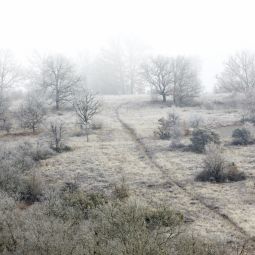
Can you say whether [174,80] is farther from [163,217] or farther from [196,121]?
[163,217]

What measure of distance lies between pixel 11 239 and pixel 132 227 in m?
4.85

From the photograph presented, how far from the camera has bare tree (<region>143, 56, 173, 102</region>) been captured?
58.4m

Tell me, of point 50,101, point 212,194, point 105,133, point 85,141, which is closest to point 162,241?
point 212,194

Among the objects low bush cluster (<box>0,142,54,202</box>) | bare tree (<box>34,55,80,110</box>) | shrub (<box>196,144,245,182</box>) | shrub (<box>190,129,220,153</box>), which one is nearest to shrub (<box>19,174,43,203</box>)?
low bush cluster (<box>0,142,54,202</box>)

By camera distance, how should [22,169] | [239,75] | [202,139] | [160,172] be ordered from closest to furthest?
[160,172], [22,169], [202,139], [239,75]

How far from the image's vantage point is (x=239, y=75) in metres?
64.8

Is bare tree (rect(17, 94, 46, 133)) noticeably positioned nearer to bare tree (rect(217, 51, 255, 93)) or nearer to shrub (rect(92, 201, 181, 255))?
shrub (rect(92, 201, 181, 255))

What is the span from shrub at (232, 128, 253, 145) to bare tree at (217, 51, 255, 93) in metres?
26.4

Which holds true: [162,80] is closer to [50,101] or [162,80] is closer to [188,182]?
[50,101]

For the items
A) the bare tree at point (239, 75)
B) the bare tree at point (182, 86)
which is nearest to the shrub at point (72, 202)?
the bare tree at point (182, 86)

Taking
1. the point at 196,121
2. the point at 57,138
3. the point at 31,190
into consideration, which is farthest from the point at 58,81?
the point at 31,190

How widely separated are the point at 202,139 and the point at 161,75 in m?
26.1

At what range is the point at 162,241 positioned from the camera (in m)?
14.2

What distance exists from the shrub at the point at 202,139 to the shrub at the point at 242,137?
1479 millimetres
